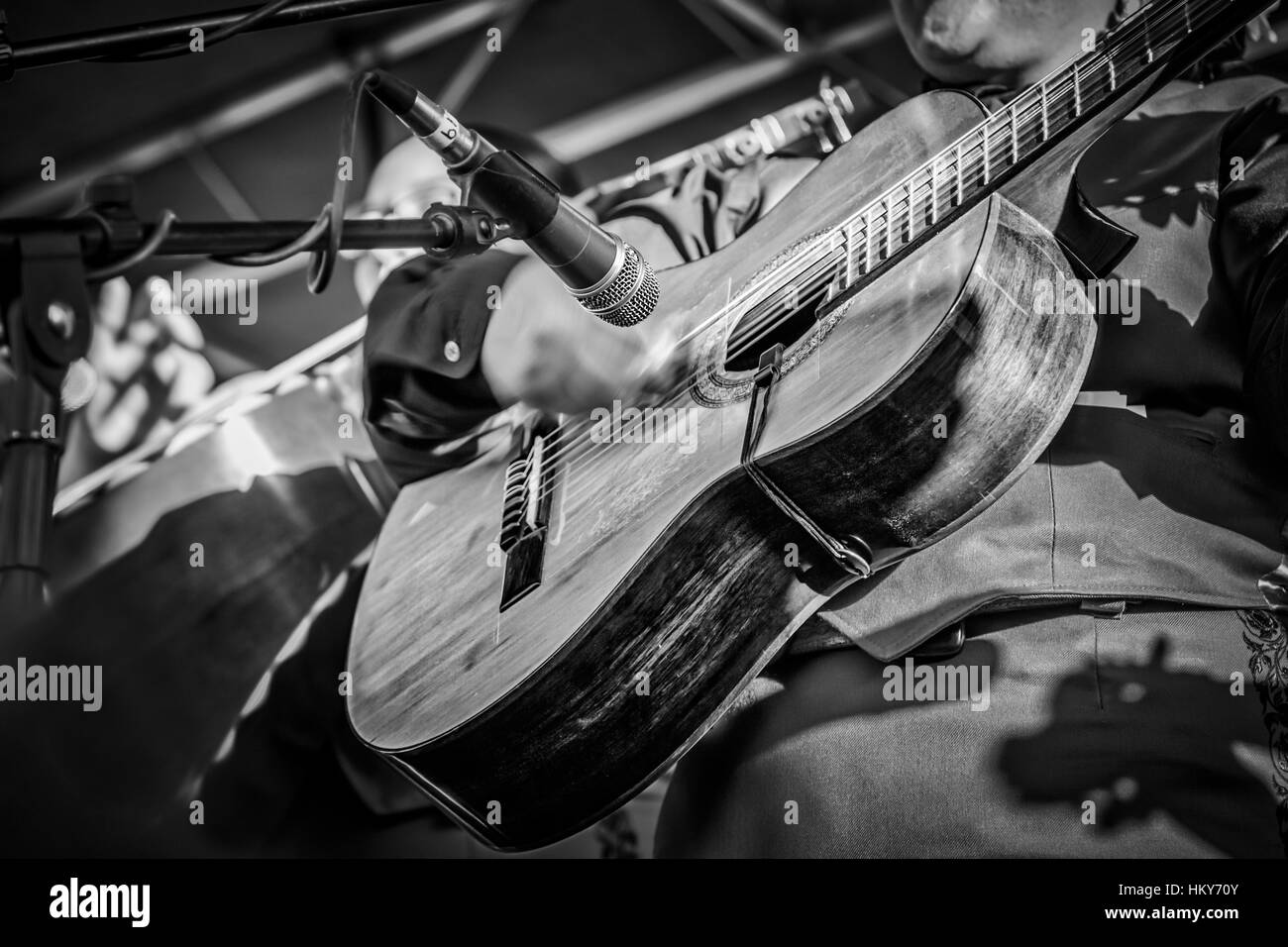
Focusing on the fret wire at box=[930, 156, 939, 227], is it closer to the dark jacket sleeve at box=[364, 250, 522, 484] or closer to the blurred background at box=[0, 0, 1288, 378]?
the blurred background at box=[0, 0, 1288, 378]

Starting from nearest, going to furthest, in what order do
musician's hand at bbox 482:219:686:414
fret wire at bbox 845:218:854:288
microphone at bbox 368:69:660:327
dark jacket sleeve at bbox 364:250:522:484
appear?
microphone at bbox 368:69:660:327 → fret wire at bbox 845:218:854:288 → musician's hand at bbox 482:219:686:414 → dark jacket sleeve at bbox 364:250:522:484

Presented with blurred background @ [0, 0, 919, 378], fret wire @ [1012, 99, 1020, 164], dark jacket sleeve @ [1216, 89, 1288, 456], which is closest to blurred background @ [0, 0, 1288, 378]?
blurred background @ [0, 0, 919, 378]

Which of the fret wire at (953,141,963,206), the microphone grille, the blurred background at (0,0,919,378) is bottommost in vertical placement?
the microphone grille

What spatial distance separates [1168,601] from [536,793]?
2.17 feet

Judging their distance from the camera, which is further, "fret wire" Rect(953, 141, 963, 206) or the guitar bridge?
the guitar bridge

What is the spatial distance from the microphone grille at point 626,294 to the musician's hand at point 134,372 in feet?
2.57

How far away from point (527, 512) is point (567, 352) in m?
0.20

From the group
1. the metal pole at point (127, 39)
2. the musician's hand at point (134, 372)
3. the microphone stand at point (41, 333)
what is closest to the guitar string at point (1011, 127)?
the microphone stand at point (41, 333)

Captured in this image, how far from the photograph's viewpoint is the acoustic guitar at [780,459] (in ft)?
4.06

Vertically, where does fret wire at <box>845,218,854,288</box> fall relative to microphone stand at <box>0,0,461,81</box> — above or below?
below

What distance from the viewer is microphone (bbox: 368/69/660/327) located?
1.06 meters

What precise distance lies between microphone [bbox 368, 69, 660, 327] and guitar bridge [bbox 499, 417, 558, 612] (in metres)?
0.34

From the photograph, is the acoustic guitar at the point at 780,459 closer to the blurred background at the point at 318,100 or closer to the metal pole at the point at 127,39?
the blurred background at the point at 318,100
